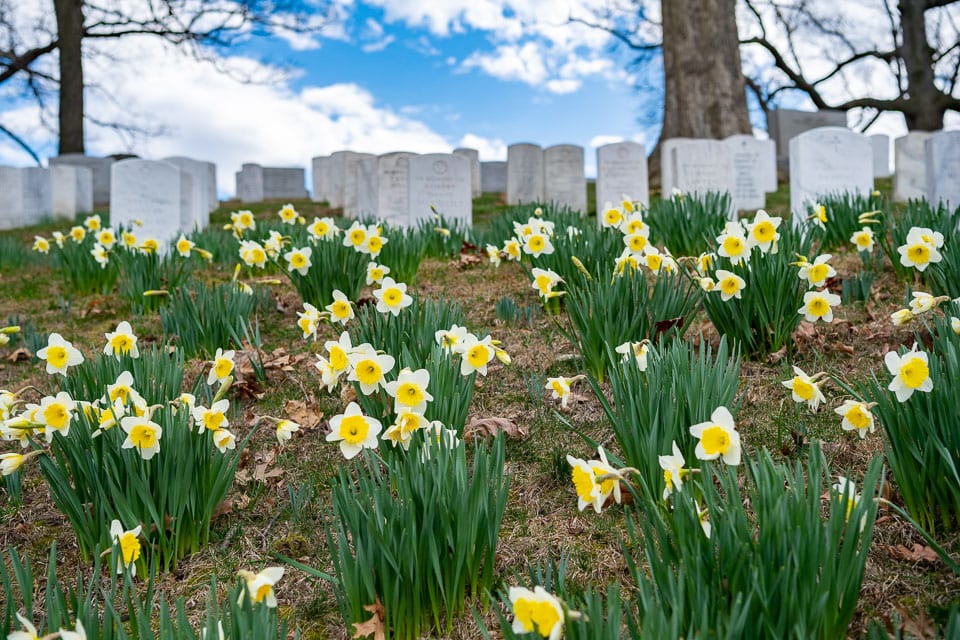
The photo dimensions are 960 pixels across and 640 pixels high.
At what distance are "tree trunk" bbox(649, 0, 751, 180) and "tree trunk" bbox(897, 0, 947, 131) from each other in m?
10.8

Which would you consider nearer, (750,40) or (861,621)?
(861,621)

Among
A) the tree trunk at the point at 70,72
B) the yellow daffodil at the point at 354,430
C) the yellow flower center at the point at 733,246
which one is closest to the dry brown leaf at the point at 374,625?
the yellow daffodil at the point at 354,430

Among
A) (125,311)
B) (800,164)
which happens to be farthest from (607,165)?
(125,311)

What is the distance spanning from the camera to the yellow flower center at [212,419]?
7.00ft

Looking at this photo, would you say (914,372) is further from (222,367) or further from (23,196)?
(23,196)

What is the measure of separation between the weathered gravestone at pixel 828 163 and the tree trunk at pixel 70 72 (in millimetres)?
16143

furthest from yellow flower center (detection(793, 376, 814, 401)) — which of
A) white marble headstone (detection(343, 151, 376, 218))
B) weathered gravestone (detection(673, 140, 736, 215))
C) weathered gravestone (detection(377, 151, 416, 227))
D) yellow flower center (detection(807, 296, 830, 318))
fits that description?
white marble headstone (detection(343, 151, 376, 218))

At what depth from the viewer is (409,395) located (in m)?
2.07

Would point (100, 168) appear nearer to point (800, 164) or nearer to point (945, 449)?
point (800, 164)

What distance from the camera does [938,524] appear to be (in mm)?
2025

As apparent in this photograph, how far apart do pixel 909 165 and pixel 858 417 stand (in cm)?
1201

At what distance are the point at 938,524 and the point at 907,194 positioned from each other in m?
11.7

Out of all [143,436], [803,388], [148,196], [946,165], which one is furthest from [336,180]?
[803,388]

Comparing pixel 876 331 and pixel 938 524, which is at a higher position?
pixel 876 331
